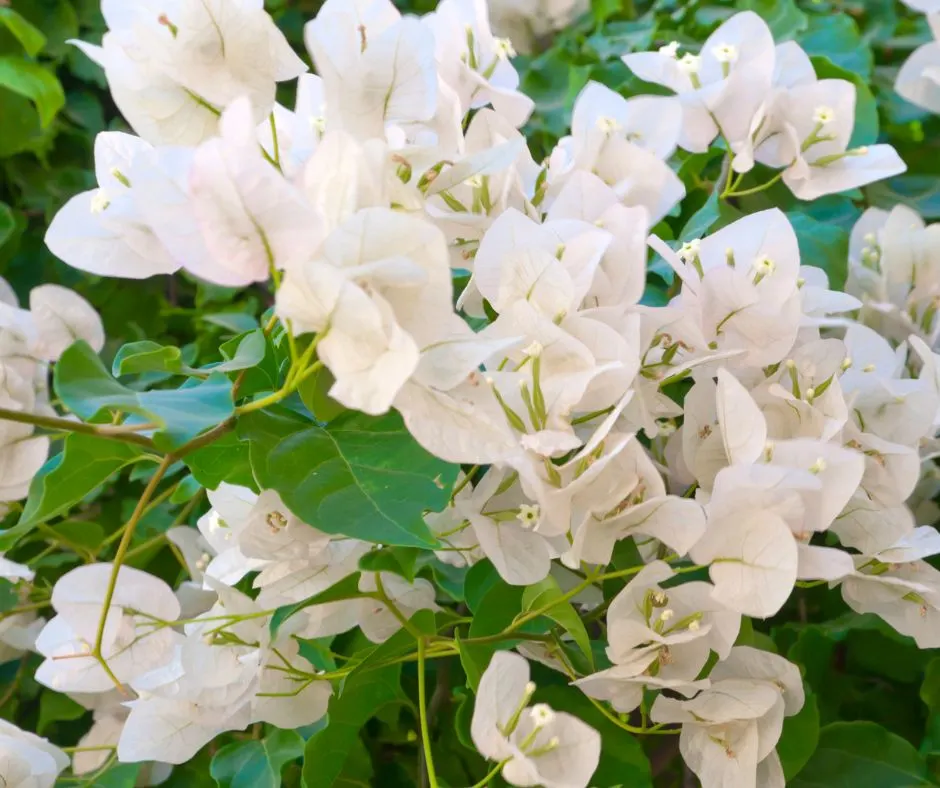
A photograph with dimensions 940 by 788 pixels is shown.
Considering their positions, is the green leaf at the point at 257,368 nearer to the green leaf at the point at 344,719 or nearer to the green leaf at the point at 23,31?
the green leaf at the point at 344,719

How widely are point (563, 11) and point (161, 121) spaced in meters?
0.78

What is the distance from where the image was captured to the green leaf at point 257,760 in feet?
1.76

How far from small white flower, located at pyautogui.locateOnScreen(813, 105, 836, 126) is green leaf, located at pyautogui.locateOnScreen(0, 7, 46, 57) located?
2.25ft

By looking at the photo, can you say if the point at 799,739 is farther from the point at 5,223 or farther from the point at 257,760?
the point at 5,223

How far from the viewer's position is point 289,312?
32 centimetres

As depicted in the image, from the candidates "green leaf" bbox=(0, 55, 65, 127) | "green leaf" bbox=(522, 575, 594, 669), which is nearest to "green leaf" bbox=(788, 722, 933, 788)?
"green leaf" bbox=(522, 575, 594, 669)

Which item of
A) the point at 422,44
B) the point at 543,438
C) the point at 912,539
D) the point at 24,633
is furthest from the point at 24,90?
the point at 912,539

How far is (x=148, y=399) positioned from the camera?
365 millimetres

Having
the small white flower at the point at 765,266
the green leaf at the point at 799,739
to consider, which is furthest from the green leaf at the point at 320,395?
the green leaf at the point at 799,739

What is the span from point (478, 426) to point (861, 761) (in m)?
0.37

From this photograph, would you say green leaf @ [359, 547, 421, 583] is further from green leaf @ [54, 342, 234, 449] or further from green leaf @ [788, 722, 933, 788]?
green leaf @ [788, 722, 933, 788]

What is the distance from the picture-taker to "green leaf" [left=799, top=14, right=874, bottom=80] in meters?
0.80

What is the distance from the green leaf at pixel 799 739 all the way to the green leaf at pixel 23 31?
834mm

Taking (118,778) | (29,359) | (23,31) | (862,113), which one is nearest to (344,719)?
(118,778)
